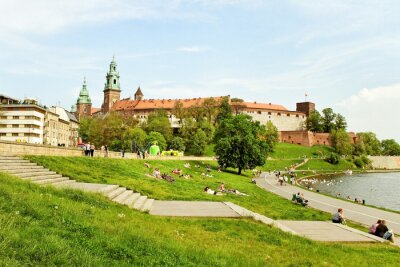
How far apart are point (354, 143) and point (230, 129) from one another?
9689 cm

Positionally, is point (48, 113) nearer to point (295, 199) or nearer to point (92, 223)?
point (295, 199)

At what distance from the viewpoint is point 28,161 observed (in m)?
22.2

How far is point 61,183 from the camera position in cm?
1881

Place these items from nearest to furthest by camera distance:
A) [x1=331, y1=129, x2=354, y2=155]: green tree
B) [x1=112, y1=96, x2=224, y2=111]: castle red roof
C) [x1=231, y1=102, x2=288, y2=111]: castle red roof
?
1. [x1=331, y1=129, x2=354, y2=155]: green tree
2. [x1=231, y1=102, x2=288, y2=111]: castle red roof
3. [x1=112, y1=96, x2=224, y2=111]: castle red roof

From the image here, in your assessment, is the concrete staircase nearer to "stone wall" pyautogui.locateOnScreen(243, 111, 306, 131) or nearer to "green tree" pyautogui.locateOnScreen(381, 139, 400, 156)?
"stone wall" pyautogui.locateOnScreen(243, 111, 306, 131)

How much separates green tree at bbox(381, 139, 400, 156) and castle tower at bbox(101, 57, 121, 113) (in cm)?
13338

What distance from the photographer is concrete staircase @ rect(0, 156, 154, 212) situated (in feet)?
53.8

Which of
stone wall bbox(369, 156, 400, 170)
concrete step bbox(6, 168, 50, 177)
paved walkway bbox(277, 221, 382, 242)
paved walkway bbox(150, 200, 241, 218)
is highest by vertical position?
concrete step bbox(6, 168, 50, 177)

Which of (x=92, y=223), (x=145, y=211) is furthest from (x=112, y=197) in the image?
(x=92, y=223)

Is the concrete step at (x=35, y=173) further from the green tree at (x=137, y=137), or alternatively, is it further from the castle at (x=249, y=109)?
the castle at (x=249, y=109)

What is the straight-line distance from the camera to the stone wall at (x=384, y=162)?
5901 inches

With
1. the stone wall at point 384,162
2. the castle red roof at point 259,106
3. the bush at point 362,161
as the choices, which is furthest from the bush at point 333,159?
the castle red roof at point 259,106

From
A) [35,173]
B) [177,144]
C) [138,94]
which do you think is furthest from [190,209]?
[138,94]

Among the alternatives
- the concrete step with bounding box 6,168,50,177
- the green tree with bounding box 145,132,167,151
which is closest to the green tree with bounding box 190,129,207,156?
the green tree with bounding box 145,132,167,151
